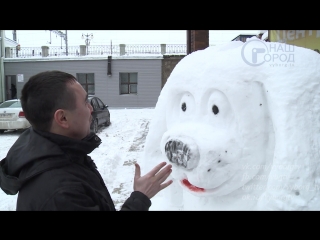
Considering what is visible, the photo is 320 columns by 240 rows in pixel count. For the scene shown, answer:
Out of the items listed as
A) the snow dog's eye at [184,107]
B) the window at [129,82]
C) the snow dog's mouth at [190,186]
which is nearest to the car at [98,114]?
the window at [129,82]

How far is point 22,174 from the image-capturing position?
122 cm

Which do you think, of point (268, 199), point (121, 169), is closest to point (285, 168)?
point (268, 199)

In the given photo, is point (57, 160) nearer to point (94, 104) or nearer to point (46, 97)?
point (46, 97)

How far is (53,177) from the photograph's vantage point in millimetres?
1167

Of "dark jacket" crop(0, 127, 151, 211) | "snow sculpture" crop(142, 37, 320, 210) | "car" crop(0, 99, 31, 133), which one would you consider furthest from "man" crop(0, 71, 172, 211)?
"car" crop(0, 99, 31, 133)

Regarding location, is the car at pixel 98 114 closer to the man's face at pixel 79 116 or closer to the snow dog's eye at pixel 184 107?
the snow dog's eye at pixel 184 107

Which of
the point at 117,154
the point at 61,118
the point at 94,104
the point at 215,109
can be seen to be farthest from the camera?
the point at 94,104

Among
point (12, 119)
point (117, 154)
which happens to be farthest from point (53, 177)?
point (12, 119)

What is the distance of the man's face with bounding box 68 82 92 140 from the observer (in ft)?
4.38

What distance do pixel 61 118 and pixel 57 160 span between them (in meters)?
0.19

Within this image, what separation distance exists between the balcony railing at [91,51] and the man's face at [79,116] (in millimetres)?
14998

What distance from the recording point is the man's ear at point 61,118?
129 centimetres

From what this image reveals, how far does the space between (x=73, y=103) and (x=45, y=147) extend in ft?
0.72

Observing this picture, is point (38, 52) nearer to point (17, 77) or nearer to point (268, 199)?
point (17, 77)
